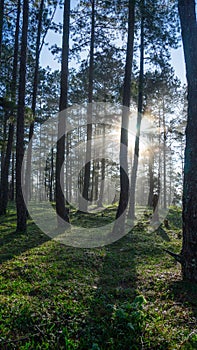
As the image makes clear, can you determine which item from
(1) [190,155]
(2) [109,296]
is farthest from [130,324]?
(1) [190,155]

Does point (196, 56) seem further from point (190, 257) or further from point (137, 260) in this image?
point (137, 260)

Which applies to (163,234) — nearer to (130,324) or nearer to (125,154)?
(125,154)

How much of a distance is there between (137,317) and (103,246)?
4.49 m

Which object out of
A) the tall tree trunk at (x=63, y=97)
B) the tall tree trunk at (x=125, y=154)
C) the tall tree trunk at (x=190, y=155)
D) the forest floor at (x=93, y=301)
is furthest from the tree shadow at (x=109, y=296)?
the tall tree trunk at (x=63, y=97)

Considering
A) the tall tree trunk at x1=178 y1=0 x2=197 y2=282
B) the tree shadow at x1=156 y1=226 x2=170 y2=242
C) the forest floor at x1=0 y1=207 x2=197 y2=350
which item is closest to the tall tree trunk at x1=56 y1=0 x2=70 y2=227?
the forest floor at x1=0 y1=207 x2=197 y2=350

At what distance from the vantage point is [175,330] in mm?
3088

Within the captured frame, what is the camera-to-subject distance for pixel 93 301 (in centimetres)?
384

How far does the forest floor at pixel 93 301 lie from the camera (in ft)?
9.55

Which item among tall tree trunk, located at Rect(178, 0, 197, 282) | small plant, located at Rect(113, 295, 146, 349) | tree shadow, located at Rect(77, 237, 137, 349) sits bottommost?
tree shadow, located at Rect(77, 237, 137, 349)

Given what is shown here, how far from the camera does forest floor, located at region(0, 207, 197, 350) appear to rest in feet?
9.55

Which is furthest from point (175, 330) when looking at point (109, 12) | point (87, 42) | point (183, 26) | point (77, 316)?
point (87, 42)

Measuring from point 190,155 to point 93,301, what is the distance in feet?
10.5

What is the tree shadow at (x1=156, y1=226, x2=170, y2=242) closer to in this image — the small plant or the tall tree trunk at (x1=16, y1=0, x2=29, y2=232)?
the tall tree trunk at (x1=16, y1=0, x2=29, y2=232)

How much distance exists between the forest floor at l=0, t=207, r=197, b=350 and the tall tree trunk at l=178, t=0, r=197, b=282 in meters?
0.49
